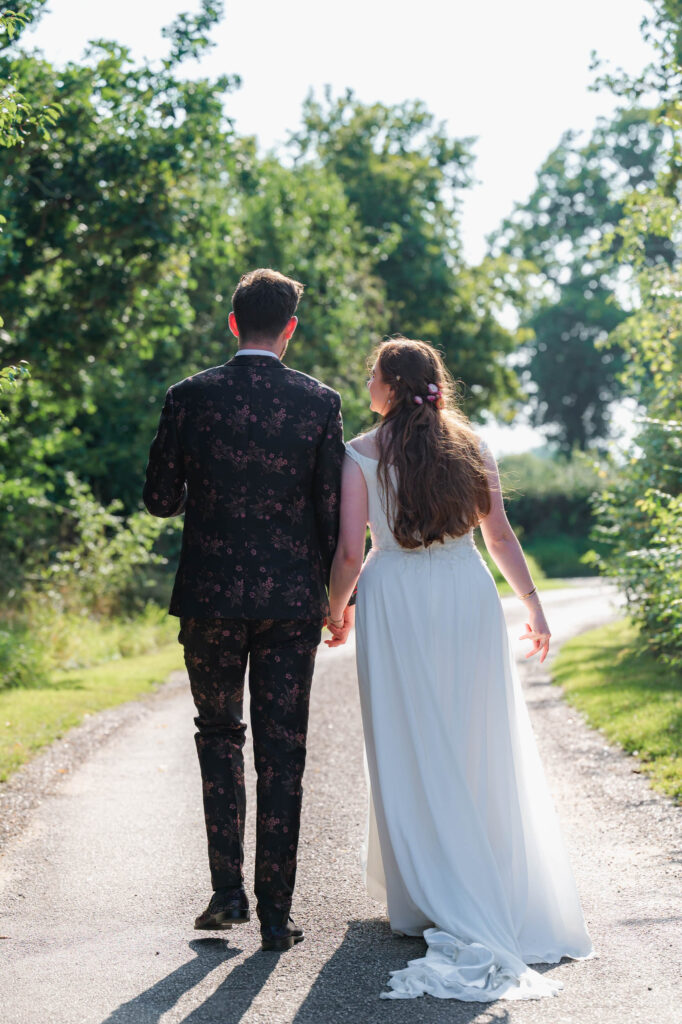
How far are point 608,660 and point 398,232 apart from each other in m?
18.7

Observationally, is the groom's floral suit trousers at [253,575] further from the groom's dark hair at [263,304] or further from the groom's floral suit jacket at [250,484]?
the groom's dark hair at [263,304]

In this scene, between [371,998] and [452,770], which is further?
[452,770]

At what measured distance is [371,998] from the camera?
3613mm

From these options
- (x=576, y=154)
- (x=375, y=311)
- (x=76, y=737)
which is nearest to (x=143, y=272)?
(x=76, y=737)

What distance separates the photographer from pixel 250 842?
19.1 feet

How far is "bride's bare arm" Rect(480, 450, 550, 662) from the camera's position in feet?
14.7

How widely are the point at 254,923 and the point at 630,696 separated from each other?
20.8 ft

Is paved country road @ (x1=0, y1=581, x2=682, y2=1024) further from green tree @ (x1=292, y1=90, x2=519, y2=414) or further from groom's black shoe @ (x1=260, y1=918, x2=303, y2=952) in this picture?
green tree @ (x1=292, y1=90, x2=519, y2=414)

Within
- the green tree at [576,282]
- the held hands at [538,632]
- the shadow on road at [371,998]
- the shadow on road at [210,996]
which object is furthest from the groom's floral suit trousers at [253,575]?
the green tree at [576,282]

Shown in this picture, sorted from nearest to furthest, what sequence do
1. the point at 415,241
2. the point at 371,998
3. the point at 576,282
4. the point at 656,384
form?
the point at 371,998 → the point at 656,384 → the point at 415,241 → the point at 576,282

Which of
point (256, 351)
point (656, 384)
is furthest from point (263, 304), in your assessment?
point (656, 384)

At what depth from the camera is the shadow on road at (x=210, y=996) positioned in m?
3.48

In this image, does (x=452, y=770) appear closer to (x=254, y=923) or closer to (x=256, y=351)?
(x=254, y=923)

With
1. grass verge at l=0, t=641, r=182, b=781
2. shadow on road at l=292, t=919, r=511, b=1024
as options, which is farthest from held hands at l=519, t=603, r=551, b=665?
grass verge at l=0, t=641, r=182, b=781
